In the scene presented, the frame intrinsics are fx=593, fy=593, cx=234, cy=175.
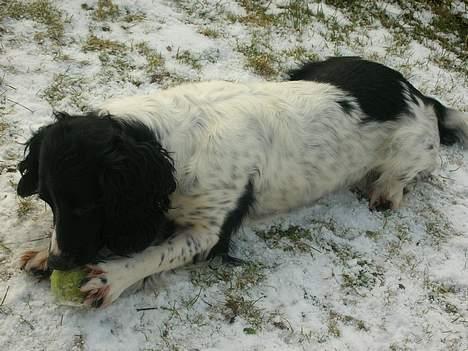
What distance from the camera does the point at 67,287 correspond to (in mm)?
3238

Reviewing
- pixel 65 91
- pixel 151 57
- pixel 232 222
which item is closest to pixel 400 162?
pixel 232 222

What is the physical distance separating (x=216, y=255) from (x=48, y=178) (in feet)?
4.11

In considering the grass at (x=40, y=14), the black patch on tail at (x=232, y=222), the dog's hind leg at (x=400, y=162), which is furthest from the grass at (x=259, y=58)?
the black patch on tail at (x=232, y=222)

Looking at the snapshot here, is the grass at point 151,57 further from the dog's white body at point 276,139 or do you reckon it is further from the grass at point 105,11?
the dog's white body at point 276,139

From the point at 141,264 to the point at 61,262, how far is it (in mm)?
493

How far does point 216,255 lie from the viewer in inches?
151

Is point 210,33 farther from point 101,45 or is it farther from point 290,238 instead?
point 290,238

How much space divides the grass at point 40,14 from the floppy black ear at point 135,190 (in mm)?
2576

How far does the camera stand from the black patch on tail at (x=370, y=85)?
4.41m

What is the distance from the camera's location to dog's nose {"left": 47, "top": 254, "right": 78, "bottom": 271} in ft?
10.4

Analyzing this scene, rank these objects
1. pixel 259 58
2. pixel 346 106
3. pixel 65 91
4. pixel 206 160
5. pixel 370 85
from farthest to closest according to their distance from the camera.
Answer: pixel 259 58
pixel 65 91
pixel 370 85
pixel 346 106
pixel 206 160

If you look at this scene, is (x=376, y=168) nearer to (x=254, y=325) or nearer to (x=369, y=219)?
(x=369, y=219)

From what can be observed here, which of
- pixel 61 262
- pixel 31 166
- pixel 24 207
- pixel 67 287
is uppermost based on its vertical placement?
pixel 31 166

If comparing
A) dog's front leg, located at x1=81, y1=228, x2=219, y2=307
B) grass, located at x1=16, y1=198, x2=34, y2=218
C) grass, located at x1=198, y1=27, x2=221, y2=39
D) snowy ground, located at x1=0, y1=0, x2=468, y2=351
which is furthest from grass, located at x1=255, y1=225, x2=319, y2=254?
grass, located at x1=198, y1=27, x2=221, y2=39
